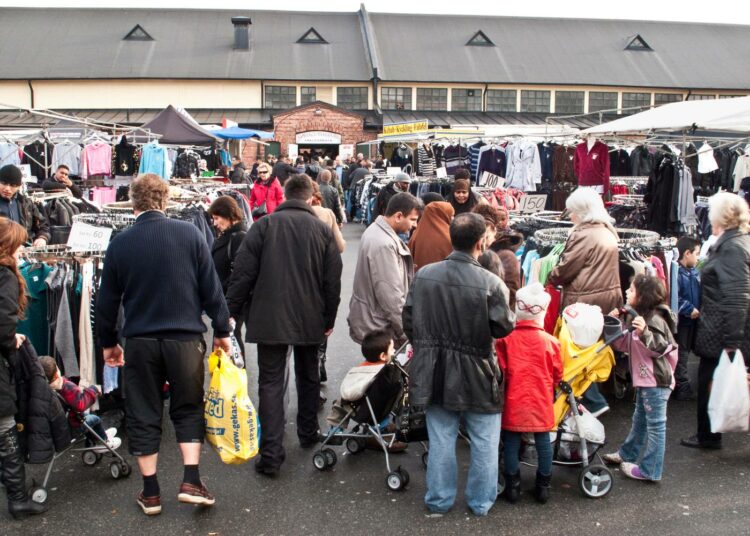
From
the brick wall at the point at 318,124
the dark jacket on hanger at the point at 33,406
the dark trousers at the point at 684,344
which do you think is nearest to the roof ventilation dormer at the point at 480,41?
the brick wall at the point at 318,124

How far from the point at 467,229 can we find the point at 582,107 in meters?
42.6

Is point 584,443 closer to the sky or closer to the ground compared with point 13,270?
closer to the ground

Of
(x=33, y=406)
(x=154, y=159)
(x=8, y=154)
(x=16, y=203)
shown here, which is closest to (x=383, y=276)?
(x=33, y=406)

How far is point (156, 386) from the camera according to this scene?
463cm

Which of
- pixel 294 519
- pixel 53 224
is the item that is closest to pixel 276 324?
pixel 294 519

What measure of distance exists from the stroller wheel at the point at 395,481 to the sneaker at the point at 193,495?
113 cm

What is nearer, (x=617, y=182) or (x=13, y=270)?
(x=13, y=270)

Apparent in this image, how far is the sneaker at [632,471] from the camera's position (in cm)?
513

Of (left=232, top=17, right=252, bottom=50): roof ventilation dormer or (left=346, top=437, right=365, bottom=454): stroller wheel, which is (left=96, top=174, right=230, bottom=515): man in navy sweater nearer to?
(left=346, top=437, right=365, bottom=454): stroller wheel

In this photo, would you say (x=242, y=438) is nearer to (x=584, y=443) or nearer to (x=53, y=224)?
(x=584, y=443)

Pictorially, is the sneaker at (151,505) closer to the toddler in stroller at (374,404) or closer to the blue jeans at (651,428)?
the toddler in stroller at (374,404)

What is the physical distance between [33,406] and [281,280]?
67.4 inches

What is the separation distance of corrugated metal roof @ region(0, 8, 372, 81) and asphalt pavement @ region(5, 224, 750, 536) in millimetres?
38732

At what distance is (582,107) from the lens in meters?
44.6
